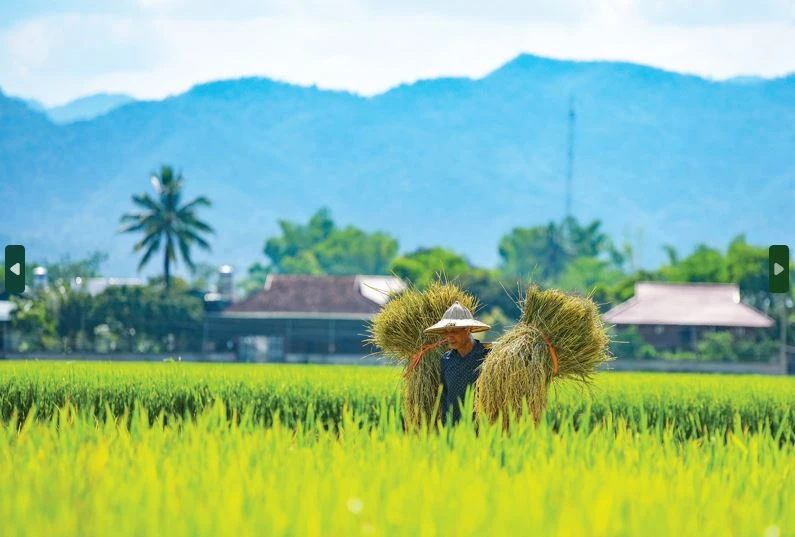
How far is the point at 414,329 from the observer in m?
13.2

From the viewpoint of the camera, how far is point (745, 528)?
5.88 metres

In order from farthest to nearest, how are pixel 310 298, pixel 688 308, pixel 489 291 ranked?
pixel 489 291, pixel 310 298, pixel 688 308

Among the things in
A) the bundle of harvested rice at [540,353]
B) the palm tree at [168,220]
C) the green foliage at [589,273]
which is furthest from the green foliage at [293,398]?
the green foliage at [589,273]

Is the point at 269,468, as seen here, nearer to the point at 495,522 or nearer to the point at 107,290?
the point at 495,522


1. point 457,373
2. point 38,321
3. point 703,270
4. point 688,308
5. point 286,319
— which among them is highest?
point 703,270

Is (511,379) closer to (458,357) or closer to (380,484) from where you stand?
(458,357)

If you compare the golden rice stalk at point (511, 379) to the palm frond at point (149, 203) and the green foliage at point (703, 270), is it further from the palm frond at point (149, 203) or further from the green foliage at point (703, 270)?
the green foliage at point (703, 270)

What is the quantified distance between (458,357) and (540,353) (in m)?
0.76

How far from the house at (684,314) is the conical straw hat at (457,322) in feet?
259

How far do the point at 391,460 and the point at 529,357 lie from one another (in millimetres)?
4242

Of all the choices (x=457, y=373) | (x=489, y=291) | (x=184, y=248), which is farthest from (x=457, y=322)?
(x=489, y=291)

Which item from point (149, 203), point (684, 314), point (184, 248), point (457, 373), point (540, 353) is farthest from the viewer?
point (149, 203)

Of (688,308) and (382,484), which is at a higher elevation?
(688,308)

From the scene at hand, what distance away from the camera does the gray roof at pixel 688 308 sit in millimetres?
90312
